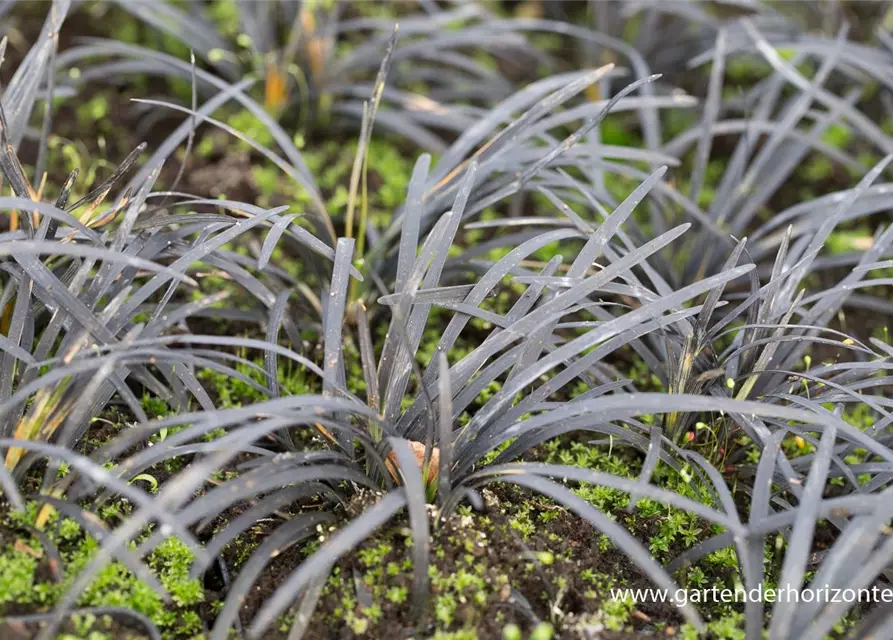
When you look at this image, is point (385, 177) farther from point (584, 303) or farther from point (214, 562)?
point (214, 562)

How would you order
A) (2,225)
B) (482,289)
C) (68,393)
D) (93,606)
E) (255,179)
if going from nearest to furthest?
(93,606) < (68,393) < (482,289) < (2,225) < (255,179)

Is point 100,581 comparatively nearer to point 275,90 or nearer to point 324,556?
point 324,556

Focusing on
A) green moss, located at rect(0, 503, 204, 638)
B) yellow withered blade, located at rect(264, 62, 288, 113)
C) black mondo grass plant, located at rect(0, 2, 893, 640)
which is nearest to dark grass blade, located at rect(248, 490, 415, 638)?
black mondo grass plant, located at rect(0, 2, 893, 640)

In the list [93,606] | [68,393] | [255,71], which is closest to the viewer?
[93,606]

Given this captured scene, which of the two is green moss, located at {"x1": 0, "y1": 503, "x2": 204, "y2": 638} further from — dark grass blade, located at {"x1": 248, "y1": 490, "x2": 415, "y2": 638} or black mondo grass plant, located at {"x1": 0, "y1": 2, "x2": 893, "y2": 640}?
dark grass blade, located at {"x1": 248, "y1": 490, "x2": 415, "y2": 638}

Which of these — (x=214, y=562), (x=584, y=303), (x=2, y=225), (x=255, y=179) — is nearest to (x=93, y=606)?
(x=214, y=562)

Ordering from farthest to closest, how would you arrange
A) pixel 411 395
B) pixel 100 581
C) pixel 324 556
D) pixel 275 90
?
pixel 275 90
pixel 411 395
pixel 100 581
pixel 324 556

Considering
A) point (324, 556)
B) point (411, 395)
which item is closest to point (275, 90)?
point (411, 395)

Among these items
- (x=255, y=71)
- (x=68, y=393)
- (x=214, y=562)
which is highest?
(x=255, y=71)

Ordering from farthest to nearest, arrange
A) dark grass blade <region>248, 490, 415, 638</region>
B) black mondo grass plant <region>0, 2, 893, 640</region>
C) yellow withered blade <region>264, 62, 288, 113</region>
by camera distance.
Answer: yellow withered blade <region>264, 62, 288, 113</region> → black mondo grass plant <region>0, 2, 893, 640</region> → dark grass blade <region>248, 490, 415, 638</region>
